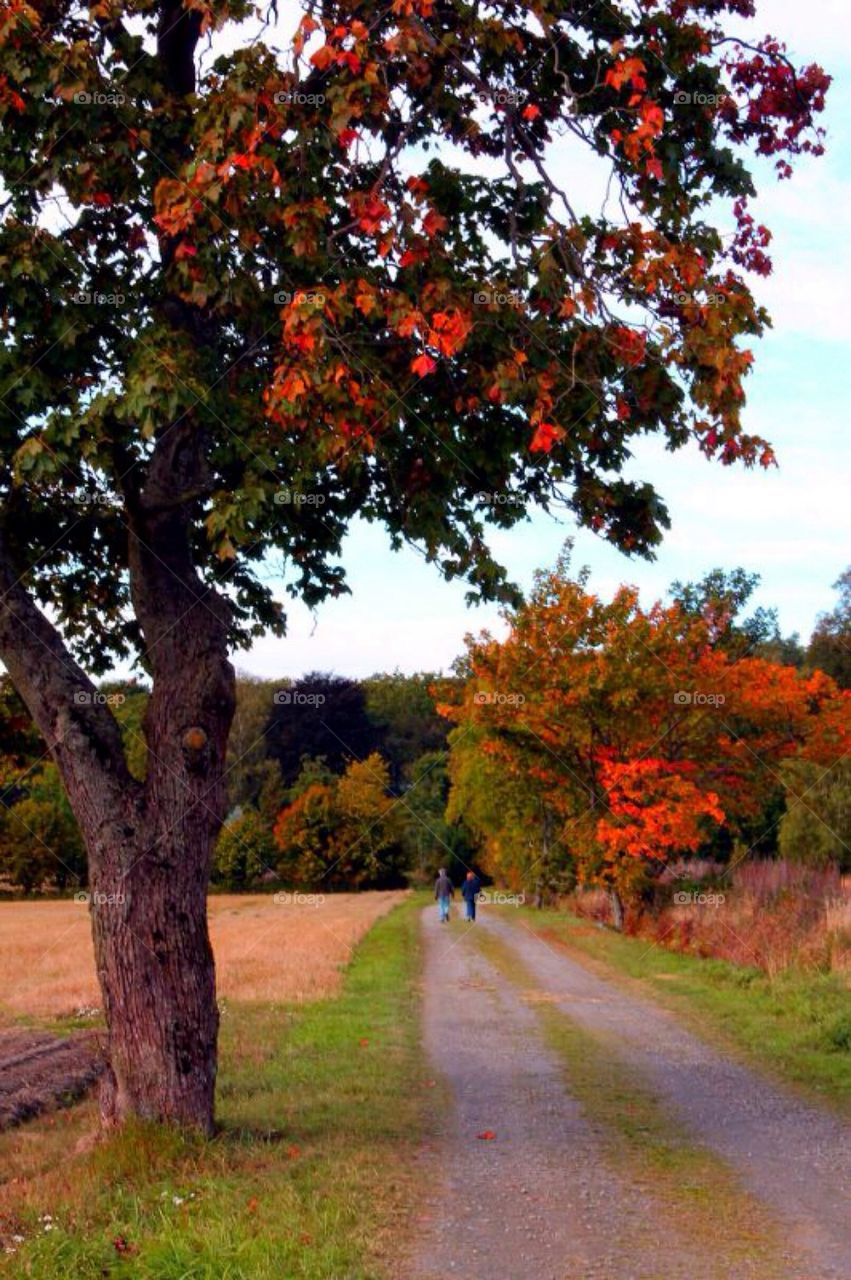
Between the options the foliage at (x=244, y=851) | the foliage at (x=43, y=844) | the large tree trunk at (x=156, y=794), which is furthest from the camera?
the foliage at (x=43, y=844)

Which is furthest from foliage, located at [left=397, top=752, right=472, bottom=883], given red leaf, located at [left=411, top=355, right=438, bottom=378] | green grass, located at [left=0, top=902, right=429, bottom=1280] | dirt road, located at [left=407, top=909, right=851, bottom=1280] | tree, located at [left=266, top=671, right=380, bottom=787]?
red leaf, located at [left=411, top=355, right=438, bottom=378]

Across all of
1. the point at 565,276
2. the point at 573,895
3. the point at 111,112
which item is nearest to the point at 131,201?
the point at 111,112

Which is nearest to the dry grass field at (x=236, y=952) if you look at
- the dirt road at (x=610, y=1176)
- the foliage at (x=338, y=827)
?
the foliage at (x=338, y=827)

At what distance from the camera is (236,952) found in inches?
1153

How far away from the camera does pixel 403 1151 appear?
933cm

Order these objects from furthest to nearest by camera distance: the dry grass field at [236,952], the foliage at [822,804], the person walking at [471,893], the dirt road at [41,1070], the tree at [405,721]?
Result: the tree at [405,721] → the person walking at [471,893] → the foliage at [822,804] → the dry grass field at [236,952] → the dirt road at [41,1070]

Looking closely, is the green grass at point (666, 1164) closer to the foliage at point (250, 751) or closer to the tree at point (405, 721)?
the foliage at point (250, 751)

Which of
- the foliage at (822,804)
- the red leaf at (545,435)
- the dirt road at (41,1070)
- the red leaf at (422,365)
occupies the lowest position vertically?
the dirt road at (41,1070)

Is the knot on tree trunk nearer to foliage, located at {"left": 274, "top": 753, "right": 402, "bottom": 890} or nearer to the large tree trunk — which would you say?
the large tree trunk

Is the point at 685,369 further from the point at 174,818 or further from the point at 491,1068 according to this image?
the point at 491,1068

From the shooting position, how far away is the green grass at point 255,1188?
21.9ft

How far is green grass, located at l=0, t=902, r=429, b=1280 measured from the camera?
6.68m

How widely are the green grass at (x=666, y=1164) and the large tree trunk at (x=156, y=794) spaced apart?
10.2ft

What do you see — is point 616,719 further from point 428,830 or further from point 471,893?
point 428,830
